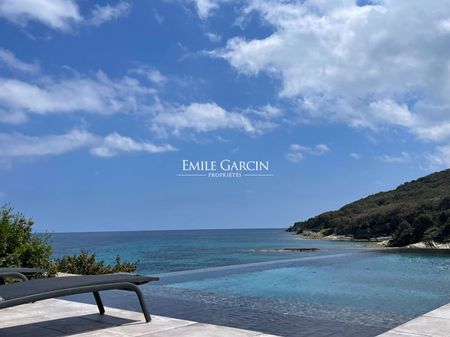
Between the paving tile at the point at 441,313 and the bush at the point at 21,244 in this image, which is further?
the bush at the point at 21,244

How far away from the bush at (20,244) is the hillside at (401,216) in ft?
127

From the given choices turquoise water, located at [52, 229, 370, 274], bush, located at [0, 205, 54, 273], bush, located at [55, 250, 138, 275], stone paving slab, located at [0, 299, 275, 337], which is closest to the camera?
stone paving slab, located at [0, 299, 275, 337]

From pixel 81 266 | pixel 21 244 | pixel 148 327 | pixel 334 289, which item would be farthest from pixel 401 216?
pixel 148 327

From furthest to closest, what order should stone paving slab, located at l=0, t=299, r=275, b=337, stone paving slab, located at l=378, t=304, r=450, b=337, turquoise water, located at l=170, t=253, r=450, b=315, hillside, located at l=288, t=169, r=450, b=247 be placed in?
1. hillside, located at l=288, t=169, r=450, b=247
2. turquoise water, located at l=170, t=253, r=450, b=315
3. stone paving slab, located at l=0, t=299, r=275, b=337
4. stone paving slab, located at l=378, t=304, r=450, b=337

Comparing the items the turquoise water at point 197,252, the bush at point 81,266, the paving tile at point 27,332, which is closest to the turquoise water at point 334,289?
the bush at point 81,266

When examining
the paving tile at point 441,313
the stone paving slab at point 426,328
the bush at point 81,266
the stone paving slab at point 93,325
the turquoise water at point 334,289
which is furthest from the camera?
the bush at point 81,266

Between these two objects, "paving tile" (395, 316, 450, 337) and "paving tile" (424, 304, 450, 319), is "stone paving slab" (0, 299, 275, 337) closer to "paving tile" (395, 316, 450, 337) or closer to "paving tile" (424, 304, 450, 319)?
"paving tile" (395, 316, 450, 337)

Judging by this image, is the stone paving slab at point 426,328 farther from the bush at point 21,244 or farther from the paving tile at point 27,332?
the bush at point 21,244

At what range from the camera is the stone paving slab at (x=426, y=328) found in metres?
4.32

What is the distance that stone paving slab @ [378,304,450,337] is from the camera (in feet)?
14.2

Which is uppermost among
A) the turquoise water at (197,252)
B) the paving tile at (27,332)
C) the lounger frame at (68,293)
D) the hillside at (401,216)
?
the hillside at (401,216)

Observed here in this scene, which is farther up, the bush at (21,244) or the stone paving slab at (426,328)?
the bush at (21,244)

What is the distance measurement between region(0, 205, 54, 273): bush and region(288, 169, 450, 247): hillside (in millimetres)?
38830

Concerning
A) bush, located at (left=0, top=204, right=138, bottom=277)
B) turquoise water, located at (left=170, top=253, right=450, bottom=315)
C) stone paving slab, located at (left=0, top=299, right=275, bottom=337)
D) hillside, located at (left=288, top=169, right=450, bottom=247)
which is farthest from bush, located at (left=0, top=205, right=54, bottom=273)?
hillside, located at (left=288, top=169, right=450, bottom=247)
